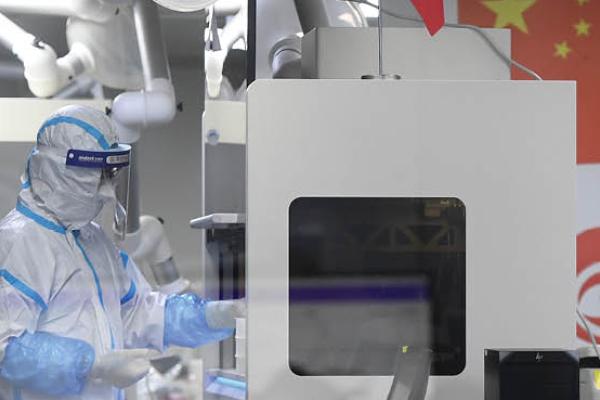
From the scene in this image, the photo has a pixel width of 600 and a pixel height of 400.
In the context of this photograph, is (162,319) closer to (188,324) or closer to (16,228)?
(188,324)

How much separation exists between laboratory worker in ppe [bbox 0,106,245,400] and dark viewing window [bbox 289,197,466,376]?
30.4 inches

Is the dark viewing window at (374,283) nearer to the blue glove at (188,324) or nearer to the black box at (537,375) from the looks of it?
the black box at (537,375)

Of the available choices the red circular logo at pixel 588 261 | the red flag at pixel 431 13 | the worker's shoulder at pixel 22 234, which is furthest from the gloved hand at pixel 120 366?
the red circular logo at pixel 588 261

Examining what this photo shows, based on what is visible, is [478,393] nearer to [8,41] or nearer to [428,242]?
[428,242]

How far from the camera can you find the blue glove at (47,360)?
2.04 meters

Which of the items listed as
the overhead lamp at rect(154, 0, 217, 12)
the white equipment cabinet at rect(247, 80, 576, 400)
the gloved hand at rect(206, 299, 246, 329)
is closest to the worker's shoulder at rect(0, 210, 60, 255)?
the gloved hand at rect(206, 299, 246, 329)

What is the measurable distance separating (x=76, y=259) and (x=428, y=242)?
111cm

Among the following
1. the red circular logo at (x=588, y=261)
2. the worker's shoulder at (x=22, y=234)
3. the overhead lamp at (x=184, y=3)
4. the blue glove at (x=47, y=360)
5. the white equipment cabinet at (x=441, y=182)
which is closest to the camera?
the white equipment cabinet at (x=441, y=182)

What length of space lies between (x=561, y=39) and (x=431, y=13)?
3.66 ft

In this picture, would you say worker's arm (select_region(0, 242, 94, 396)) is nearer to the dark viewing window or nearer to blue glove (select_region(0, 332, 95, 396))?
blue glove (select_region(0, 332, 95, 396))

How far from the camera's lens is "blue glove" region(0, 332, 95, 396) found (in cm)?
204

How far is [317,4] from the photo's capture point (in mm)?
2191

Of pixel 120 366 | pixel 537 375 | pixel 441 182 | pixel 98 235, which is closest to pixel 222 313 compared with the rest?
pixel 120 366

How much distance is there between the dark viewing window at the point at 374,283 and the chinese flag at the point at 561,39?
117 centimetres
